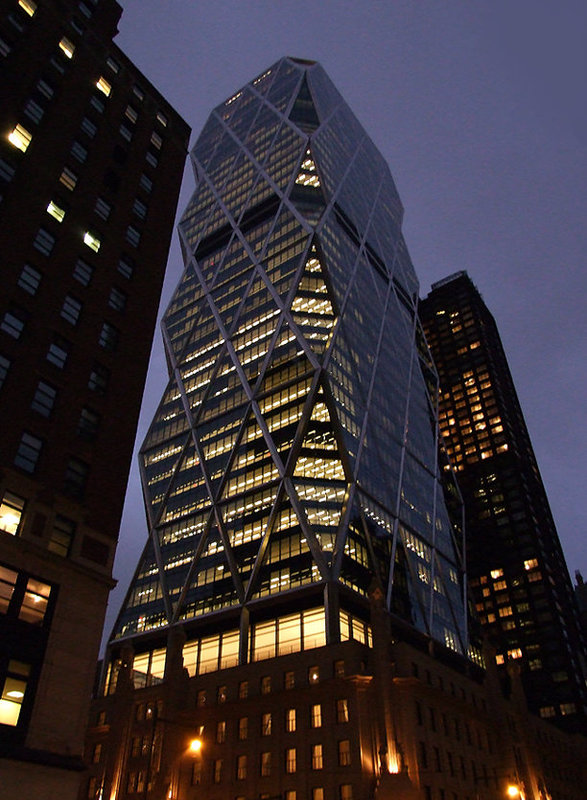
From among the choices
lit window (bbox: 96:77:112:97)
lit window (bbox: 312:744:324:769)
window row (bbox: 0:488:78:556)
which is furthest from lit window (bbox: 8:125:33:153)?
lit window (bbox: 312:744:324:769)

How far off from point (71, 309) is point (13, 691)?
63.7ft

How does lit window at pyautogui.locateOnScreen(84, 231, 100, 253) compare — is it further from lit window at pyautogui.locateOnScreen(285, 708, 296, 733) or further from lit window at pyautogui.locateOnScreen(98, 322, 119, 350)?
lit window at pyautogui.locateOnScreen(285, 708, 296, 733)

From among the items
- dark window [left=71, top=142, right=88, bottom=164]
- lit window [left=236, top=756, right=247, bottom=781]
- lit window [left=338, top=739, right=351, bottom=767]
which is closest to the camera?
dark window [left=71, top=142, right=88, bottom=164]

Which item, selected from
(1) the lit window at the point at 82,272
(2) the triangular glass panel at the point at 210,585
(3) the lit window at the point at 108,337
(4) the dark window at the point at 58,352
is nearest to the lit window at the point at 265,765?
(2) the triangular glass panel at the point at 210,585

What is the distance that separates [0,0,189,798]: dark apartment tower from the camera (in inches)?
1059

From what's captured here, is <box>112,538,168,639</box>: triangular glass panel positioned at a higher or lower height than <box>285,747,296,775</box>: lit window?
higher

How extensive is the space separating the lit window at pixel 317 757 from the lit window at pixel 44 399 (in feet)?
160

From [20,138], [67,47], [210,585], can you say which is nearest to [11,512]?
[20,138]

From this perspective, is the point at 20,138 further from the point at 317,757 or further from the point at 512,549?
the point at 512,549

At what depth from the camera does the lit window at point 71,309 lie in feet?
119

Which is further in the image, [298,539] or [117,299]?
[298,539]

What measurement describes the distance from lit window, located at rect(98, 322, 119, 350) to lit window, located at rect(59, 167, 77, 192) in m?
8.96

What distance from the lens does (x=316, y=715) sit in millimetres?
68438

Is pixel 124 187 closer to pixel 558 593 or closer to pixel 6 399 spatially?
pixel 6 399
